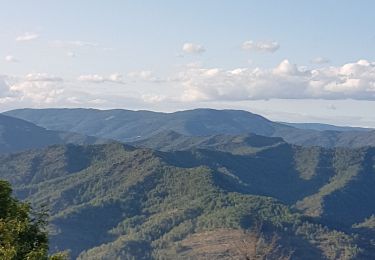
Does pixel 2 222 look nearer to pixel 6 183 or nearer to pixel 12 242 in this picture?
pixel 12 242

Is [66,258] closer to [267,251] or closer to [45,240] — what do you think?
[45,240]

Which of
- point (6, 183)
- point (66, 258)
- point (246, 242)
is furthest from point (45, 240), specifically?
point (246, 242)

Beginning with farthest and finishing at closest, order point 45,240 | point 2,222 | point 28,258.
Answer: point 45,240
point 2,222
point 28,258

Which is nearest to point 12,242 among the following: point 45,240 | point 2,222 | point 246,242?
point 2,222

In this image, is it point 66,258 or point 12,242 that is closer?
point 12,242

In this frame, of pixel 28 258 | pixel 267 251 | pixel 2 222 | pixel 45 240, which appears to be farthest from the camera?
pixel 267 251

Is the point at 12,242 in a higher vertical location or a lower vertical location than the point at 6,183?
lower
